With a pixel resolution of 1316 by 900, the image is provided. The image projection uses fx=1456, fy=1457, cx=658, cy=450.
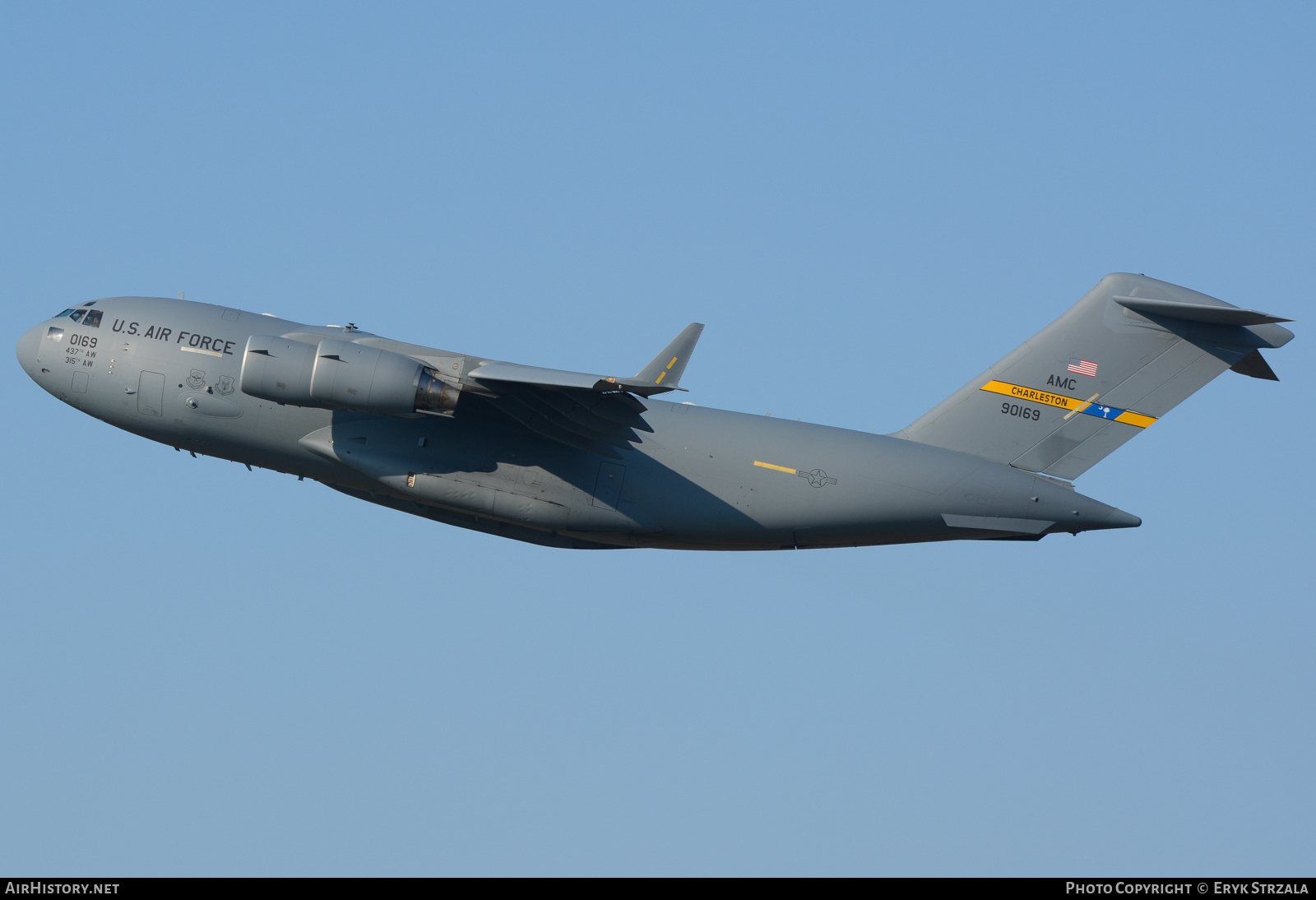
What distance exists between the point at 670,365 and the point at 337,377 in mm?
3169

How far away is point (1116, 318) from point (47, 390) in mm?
11264

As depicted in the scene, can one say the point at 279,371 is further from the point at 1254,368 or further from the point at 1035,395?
the point at 1254,368

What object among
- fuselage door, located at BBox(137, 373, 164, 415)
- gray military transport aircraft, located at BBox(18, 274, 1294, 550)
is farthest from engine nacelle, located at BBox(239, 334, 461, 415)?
fuselage door, located at BBox(137, 373, 164, 415)

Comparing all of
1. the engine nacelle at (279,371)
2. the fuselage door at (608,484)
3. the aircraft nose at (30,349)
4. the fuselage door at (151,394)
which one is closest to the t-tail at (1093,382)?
the fuselage door at (608,484)

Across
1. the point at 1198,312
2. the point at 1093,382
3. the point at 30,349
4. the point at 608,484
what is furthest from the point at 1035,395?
the point at 30,349

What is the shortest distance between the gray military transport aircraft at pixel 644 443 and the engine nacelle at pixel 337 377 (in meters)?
0.38

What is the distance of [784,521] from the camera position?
1468cm

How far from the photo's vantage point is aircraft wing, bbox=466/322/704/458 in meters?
12.5

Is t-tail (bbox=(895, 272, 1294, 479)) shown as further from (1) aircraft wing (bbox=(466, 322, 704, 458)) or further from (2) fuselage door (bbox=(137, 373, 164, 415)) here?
(2) fuselage door (bbox=(137, 373, 164, 415))

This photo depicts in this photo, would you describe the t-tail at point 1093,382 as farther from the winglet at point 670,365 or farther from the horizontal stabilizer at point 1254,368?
the winglet at point 670,365

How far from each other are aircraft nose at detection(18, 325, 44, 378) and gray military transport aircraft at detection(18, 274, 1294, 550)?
23mm

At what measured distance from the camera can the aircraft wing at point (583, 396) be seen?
12516mm
